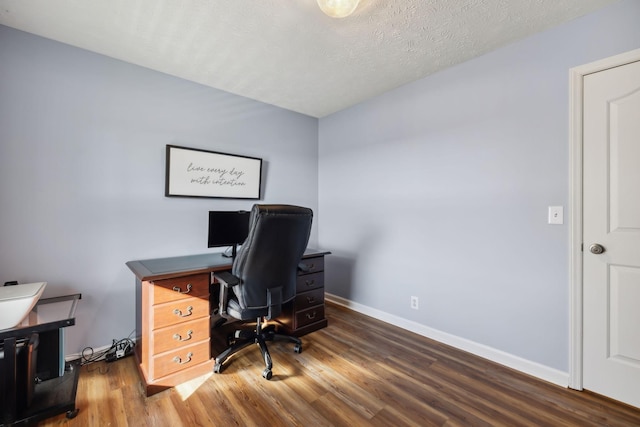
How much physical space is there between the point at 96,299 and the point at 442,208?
115 inches

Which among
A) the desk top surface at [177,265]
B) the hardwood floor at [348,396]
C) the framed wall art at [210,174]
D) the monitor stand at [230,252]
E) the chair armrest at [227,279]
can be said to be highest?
the framed wall art at [210,174]

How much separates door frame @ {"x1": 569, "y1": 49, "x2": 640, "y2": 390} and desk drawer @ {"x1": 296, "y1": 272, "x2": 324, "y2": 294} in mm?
1858

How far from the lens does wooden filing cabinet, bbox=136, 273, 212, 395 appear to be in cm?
172

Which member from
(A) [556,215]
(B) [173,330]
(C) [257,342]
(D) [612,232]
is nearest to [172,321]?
(B) [173,330]

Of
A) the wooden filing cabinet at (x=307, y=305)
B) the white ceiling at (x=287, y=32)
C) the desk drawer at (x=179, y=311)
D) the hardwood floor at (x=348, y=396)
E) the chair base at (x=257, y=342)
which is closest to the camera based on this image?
the hardwood floor at (x=348, y=396)

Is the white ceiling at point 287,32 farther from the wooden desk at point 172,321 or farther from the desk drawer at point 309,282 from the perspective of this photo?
the desk drawer at point 309,282

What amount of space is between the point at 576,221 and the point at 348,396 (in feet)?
5.99

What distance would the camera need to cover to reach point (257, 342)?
2.07 meters

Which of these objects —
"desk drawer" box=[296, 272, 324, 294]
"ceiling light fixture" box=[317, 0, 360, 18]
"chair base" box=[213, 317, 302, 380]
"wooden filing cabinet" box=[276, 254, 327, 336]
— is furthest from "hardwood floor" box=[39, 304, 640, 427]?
"ceiling light fixture" box=[317, 0, 360, 18]

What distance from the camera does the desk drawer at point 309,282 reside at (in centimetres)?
248

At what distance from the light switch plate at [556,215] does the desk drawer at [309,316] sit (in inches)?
77.6

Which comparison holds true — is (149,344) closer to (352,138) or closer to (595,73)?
(352,138)

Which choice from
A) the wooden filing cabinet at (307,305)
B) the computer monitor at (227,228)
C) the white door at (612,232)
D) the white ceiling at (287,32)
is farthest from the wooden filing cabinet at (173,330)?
the white door at (612,232)

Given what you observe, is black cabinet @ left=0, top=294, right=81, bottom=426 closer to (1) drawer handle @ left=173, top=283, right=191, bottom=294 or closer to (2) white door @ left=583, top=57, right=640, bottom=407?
(1) drawer handle @ left=173, top=283, right=191, bottom=294
